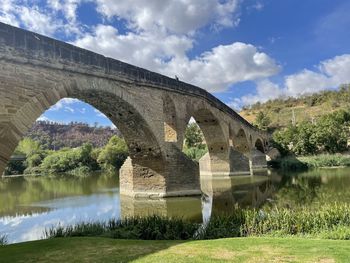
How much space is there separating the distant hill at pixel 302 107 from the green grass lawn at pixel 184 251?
63.0 meters

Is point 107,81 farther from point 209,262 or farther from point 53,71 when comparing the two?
point 209,262

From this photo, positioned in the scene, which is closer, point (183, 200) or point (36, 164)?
point (183, 200)

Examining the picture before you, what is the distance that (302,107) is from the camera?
269 ft

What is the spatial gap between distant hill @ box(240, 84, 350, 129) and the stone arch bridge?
159 feet

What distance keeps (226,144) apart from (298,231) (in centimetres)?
2205

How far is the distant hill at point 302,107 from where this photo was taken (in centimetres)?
7088

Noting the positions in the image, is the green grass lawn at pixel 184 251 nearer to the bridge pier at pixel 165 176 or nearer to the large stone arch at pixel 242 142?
the bridge pier at pixel 165 176

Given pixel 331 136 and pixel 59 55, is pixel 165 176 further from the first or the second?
pixel 331 136

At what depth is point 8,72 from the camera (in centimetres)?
980

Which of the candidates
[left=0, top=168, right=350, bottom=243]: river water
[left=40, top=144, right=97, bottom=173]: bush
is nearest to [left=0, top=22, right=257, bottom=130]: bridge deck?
[left=0, top=168, right=350, bottom=243]: river water

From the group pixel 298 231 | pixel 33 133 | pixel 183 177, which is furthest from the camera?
pixel 33 133

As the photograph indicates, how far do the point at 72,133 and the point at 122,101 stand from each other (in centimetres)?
10163

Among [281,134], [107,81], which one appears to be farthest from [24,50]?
[281,134]

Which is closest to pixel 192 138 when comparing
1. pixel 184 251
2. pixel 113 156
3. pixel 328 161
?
pixel 113 156
